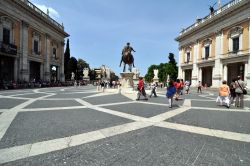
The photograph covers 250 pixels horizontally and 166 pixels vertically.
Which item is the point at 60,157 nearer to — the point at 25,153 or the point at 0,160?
the point at 25,153

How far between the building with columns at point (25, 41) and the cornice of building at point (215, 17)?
1114 inches

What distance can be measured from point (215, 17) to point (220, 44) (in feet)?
15.5

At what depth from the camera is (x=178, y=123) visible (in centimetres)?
611

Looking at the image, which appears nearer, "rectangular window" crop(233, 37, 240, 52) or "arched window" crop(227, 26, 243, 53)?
"arched window" crop(227, 26, 243, 53)

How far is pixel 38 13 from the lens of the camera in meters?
32.4

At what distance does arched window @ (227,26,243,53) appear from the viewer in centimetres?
2754

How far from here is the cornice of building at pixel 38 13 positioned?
28.1 m

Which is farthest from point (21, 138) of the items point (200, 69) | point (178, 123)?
point (200, 69)

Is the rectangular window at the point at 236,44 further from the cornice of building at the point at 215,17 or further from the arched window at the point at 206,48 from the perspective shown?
the arched window at the point at 206,48

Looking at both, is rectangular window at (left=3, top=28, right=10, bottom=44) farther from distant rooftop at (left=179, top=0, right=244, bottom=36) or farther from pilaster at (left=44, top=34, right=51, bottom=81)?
distant rooftop at (left=179, top=0, right=244, bottom=36)

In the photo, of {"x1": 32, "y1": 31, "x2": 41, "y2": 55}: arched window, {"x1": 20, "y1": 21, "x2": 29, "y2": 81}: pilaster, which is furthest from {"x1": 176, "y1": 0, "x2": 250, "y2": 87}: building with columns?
{"x1": 20, "y1": 21, "x2": 29, "y2": 81}: pilaster

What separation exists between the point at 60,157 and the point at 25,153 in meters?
0.71

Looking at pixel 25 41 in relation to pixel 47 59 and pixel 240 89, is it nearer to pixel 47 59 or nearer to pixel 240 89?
pixel 47 59

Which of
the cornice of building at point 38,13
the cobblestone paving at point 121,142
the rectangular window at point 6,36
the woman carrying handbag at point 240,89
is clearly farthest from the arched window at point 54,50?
the woman carrying handbag at point 240,89
